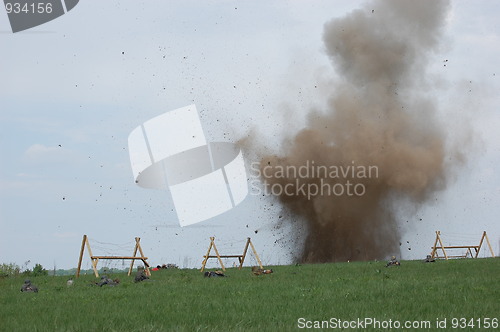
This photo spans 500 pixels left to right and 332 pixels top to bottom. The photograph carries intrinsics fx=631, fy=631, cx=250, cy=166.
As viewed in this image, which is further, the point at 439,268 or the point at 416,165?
the point at 416,165

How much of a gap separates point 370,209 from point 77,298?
33.3 m

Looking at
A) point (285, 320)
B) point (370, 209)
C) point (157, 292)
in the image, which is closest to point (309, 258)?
point (370, 209)

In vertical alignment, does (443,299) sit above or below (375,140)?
below

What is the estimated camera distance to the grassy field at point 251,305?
13.8 metres

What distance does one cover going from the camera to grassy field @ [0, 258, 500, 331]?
1375 centimetres

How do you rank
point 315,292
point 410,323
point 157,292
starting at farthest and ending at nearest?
point 157,292 → point 315,292 → point 410,323

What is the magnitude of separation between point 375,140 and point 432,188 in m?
5.83

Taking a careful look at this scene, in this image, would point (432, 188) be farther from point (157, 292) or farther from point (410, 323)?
point (410, 323)

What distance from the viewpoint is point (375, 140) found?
159ft

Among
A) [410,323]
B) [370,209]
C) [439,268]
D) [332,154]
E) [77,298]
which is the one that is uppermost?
[332,154]

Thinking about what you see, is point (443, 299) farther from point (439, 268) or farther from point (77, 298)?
point (439, 268)

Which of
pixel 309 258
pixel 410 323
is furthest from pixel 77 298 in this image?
pixel 309 258

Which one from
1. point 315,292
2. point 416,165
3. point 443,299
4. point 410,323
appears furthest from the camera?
point 416,165

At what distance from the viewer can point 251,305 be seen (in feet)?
54.0
